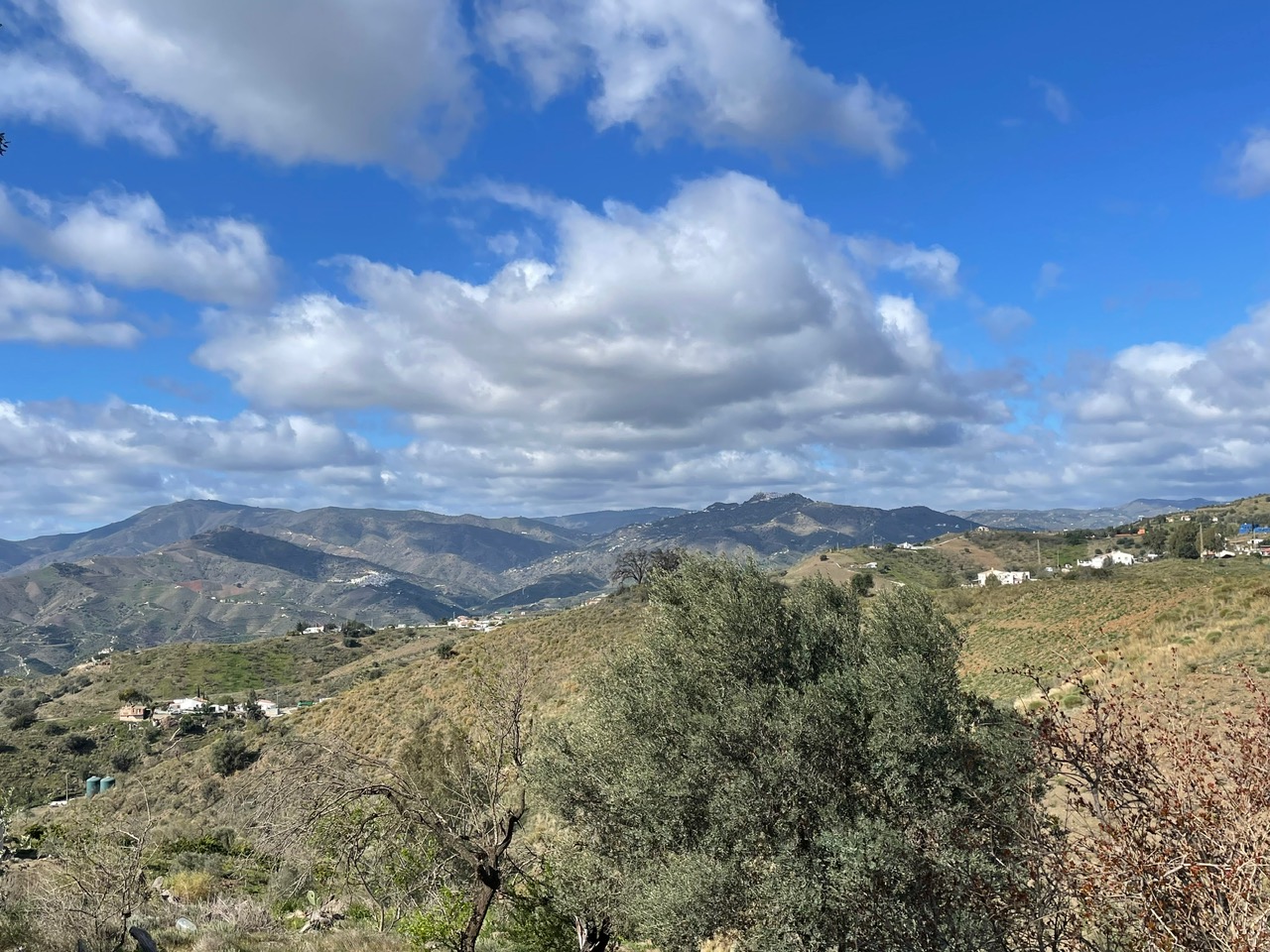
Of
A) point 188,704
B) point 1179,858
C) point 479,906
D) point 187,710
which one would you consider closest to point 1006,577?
point 187,710

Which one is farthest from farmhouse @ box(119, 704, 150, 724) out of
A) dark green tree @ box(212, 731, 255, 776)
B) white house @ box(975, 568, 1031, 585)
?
white house @ box(975, 568, 1031, 585)

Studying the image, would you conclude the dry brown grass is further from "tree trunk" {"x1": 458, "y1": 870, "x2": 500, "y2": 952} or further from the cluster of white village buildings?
the cluster of white village buildings

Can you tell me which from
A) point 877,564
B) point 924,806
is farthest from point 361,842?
point 877,564

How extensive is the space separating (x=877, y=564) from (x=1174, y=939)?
477 ft

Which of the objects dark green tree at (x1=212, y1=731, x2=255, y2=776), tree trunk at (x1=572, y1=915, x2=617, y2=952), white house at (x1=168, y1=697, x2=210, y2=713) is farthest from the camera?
white house at (x1=168, y1=697, x2=210, y2=713)

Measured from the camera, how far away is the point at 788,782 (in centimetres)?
1289

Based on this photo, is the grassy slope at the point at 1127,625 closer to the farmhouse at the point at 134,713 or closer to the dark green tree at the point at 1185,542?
the dark green tree at the point at 1185,542

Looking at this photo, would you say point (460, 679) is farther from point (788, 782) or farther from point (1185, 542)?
point (1185, 542)

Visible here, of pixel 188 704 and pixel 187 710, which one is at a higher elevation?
pixel 187 710

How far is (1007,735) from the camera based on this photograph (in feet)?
43.2

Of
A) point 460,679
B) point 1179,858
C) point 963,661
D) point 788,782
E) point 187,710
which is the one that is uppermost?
point 1179,858

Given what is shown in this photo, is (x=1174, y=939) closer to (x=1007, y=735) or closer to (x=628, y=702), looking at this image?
(x=1007, y=735)

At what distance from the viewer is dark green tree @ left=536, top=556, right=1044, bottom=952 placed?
454 inches

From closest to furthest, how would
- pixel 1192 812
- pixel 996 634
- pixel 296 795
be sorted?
pixel 1192 812, pixel 296 795, pixel 996 634
